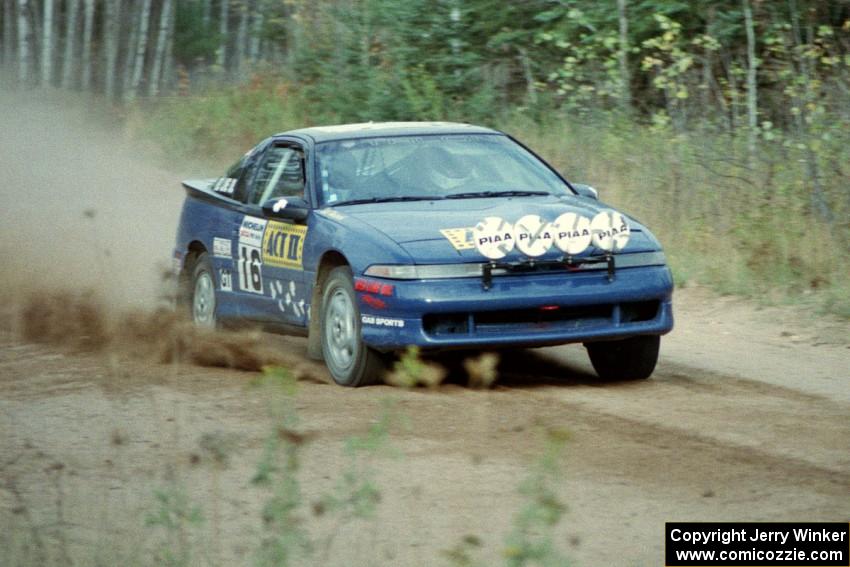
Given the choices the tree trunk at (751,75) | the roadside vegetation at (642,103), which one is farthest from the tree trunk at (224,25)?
the tree trunk at (751,75)

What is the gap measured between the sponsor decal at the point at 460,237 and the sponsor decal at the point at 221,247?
99.2 inches

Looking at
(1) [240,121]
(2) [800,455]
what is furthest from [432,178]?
(1) [240,121]

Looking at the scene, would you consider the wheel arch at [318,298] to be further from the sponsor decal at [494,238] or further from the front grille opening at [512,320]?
Result: the sponsor decal at [494,238]

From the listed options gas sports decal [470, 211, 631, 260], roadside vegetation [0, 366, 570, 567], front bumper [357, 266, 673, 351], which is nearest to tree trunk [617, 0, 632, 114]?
gas sports decal [470, 211, 631, 260]

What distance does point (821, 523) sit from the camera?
563cm

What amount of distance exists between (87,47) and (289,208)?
2682 centimetres

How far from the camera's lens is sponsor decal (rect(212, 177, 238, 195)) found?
10933 millimetres

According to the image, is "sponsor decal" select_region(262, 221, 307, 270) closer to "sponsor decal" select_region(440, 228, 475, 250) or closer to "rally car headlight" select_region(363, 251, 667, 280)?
"rally car headlight" select_region(363, 251, 667, 280)

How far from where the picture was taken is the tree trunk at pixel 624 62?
17594mm

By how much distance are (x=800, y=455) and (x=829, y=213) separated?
6109 millimetres

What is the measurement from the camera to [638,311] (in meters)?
8.77

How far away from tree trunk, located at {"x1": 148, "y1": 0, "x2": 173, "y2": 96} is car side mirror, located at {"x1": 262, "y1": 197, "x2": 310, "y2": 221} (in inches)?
1008

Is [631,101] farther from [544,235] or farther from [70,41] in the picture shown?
[70,41]

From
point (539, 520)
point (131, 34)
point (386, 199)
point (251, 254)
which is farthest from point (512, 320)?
point (131, 34)
